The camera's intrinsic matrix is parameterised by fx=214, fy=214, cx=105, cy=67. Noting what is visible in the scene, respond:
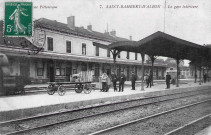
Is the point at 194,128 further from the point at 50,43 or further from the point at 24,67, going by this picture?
the point at 50,43

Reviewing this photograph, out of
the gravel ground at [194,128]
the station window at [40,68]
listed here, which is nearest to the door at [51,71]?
the station window at [40,68]

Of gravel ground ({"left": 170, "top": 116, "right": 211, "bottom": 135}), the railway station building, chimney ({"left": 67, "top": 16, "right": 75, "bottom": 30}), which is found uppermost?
chimney ({"left": 67, "top": 16, "right": 75, "bottom": 30})

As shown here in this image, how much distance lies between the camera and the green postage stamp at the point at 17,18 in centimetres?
757

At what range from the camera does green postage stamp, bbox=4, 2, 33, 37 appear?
7.57 metres

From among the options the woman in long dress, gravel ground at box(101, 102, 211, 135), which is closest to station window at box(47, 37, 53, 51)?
the woman in long dress

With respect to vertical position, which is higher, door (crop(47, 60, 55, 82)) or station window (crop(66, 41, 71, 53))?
station window (crop(66, 41, 71, 53))

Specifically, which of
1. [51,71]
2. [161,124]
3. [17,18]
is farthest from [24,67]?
[161,124]

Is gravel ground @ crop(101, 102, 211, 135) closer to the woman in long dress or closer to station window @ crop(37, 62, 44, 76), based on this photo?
the woman in long dress

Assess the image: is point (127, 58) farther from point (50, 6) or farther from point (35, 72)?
point (50, 6)

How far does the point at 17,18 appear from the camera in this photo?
7.68 meters

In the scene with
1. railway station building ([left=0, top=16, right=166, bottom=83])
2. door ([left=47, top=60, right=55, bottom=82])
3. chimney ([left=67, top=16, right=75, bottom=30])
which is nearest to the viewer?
railway station building ([left=0, top=16, right=166, bottom=83])

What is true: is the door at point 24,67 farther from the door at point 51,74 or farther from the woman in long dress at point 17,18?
the woman in long dress at point 17,18

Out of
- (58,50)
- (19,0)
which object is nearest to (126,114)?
(19,0)

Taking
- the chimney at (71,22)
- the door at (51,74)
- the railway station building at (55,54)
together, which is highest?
the chimney at (71,22)
